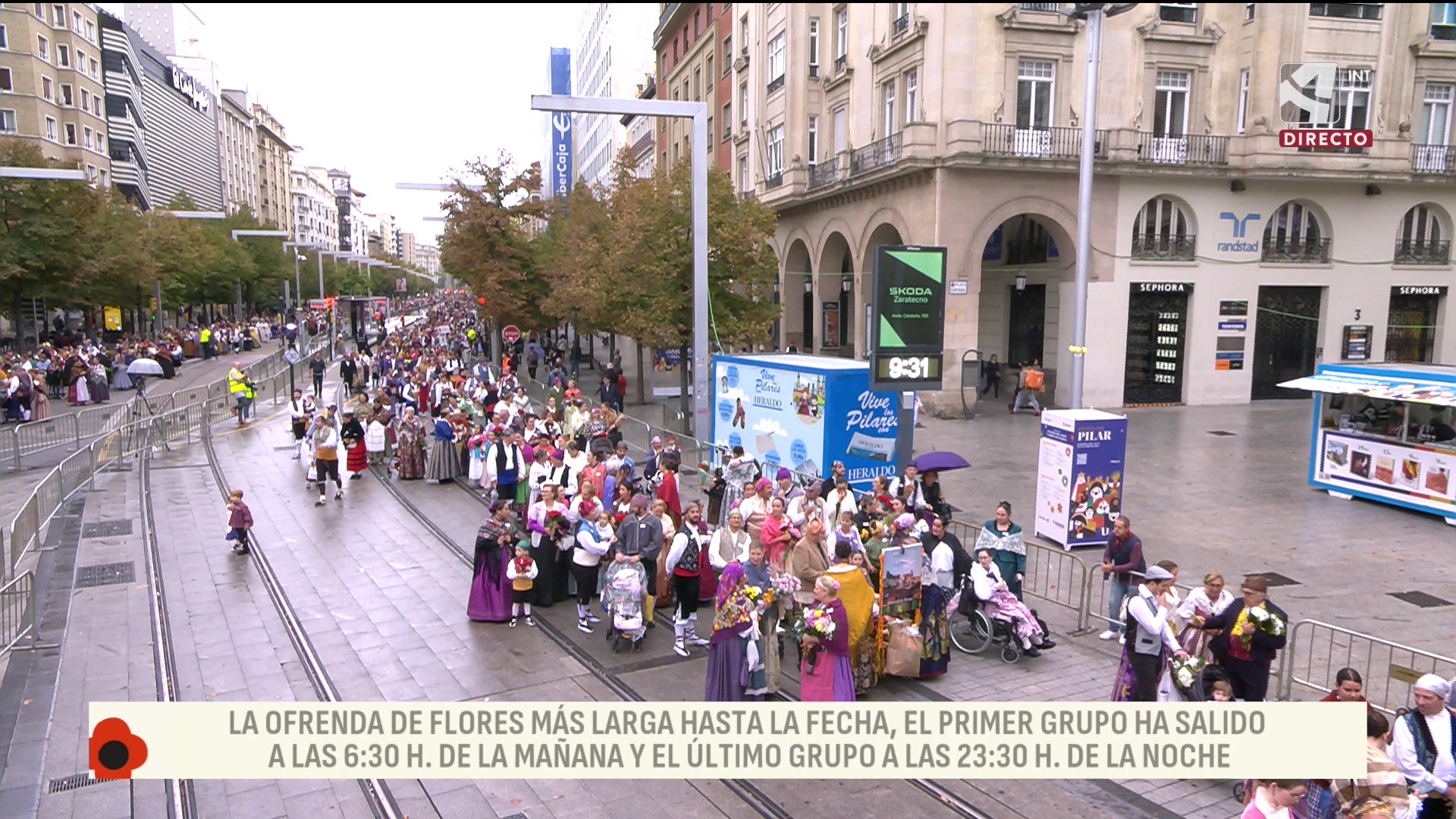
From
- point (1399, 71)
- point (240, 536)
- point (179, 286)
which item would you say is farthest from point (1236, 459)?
point (179, 286)

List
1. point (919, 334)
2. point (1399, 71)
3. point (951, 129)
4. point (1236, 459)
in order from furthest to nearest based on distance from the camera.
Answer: point (1399, 71)
point (951, 129)
point (1236, 459)
point (919, 334)

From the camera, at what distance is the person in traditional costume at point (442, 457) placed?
19.8m

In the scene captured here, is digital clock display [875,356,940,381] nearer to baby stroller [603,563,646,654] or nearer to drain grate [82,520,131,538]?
baby stroller [603,563,646,654]

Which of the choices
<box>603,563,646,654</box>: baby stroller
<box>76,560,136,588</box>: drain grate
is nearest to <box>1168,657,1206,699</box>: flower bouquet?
<box>603,563,646,654</box>: baby stroller

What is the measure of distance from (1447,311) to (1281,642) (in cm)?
3240

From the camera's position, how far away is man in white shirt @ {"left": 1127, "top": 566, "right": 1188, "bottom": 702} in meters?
8.02

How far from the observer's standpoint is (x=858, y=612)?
28.8ft

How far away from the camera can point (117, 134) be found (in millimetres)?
66312

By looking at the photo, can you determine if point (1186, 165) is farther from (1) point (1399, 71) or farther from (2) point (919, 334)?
(2) point (919, 334)

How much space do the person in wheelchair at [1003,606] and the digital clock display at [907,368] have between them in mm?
4477

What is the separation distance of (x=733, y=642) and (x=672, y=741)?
1454mm

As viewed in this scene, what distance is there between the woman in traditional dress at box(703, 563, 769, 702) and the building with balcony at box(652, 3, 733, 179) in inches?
1294

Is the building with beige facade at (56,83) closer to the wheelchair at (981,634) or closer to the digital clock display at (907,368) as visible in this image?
the digital clock display at (907,368)

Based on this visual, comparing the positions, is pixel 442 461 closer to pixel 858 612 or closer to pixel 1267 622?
pixel 858 612
